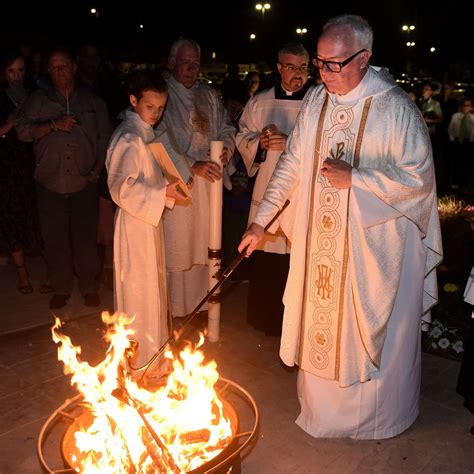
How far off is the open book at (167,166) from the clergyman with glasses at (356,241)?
71 centimetres

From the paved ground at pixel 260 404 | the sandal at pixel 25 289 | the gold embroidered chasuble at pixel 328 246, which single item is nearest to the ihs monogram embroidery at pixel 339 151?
the gold embroidered chasuble at pixel 328 246

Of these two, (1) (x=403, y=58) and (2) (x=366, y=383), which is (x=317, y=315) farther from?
(1) (x=403, y=58)

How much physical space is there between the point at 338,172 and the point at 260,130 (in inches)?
82.5

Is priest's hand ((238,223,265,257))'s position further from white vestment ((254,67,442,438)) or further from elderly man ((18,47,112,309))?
elderly man ((18,47,112,309))

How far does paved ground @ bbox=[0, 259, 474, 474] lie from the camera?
3502 mm

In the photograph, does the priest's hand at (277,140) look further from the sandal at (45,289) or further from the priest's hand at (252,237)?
the sandal at (45,289)

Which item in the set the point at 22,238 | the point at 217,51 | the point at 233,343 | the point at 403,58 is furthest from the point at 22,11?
the point at 233,343

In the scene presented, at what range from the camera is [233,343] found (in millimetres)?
5133

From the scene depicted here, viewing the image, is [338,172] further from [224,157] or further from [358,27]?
[224,157]

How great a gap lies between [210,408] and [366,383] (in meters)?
1.07

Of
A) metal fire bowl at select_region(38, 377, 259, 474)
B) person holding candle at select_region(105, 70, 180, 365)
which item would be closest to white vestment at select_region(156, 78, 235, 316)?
person holding candle at select_region(105, 70, 180, 365)

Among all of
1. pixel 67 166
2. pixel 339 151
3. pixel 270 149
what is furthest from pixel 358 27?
pixel 67 166

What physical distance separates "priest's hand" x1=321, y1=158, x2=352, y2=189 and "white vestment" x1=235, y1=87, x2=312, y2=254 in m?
1.64

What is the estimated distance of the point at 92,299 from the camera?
5875 mm
